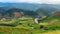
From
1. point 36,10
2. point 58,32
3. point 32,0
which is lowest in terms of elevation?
point 58,32

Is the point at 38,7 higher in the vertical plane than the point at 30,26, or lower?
higher

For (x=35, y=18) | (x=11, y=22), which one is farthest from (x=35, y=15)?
(x=11, y=22)

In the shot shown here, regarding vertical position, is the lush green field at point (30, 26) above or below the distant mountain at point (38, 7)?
below

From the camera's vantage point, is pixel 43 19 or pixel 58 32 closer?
pixel 58 32

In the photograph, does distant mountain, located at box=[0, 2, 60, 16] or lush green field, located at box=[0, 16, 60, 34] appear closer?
lush green field, located at box=[0, 16, 60, 34]

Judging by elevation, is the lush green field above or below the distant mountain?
below

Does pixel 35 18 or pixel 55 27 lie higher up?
pixel 35 18

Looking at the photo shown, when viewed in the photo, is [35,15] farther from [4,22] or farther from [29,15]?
[4,22]

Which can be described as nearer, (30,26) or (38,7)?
(30,26)
